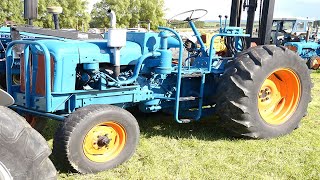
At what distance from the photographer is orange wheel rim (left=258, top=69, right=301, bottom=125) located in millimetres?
5008

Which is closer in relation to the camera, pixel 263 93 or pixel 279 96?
pixel 263 93

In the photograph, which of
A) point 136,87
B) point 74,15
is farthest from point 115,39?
point 74,15

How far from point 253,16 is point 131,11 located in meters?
42.3

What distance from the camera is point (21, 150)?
2.37m

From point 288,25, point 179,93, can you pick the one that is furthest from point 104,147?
point 288,25

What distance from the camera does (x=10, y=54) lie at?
4.23 metres

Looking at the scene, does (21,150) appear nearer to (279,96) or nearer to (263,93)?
(263,93)

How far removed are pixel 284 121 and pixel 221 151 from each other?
114 centimetres

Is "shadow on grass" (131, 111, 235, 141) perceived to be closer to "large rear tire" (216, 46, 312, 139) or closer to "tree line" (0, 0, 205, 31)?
"large rear tire" (216, 46, 312, 139)

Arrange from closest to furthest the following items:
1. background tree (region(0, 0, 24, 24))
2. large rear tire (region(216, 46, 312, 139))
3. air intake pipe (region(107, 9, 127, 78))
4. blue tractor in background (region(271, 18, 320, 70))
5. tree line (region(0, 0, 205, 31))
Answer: air intake pipe (region(107, 9, 127, 78))
large rear tire (region(216, 46, 312, 139))
blue tractor in background (region(271, 18, 320, 70))
background tree (region(0, 0, 24, 24))
tree line (region(0, 0, 205, 31))

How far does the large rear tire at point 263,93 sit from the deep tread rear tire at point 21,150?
8.35 ft

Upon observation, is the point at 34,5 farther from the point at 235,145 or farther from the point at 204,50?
the point at 235,145

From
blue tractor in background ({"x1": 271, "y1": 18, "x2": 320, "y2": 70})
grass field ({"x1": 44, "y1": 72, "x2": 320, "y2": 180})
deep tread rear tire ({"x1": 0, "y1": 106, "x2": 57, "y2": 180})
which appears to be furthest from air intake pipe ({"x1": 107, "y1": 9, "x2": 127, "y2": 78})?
blue tractor in background ({"x1": 271, "y1": 18, "x2": 320, "y2": 70})

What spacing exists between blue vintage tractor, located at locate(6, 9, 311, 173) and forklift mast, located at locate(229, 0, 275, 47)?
0.31 metres
